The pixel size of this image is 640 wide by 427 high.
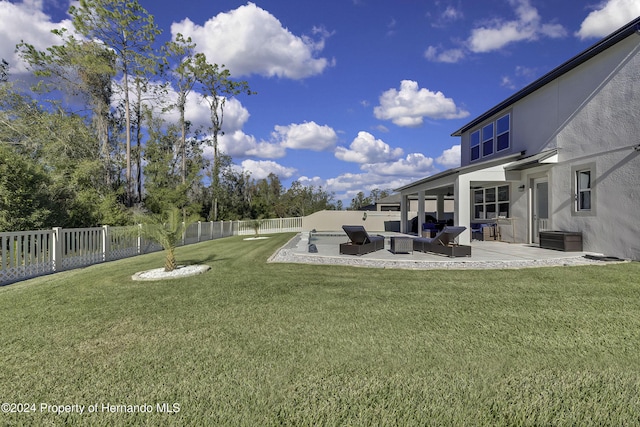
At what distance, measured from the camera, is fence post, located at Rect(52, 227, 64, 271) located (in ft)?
29.2

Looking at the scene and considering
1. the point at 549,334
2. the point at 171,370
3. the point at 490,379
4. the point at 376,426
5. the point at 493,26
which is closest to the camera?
the point at 376,426

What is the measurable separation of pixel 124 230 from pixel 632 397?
14.1m

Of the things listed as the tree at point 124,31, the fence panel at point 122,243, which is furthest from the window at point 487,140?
the tree at point 124,31

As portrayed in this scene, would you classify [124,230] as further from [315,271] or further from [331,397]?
[331,397]

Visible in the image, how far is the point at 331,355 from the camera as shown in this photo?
3105 mm

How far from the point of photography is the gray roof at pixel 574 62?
25.8ft

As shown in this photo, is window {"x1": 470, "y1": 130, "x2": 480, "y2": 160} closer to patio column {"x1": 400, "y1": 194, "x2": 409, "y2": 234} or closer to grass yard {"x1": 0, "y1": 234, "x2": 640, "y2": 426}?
patio column {"x1": 400, "y1": 194, "x2": 409, "y2": 234}

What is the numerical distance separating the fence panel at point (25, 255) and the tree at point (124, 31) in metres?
13.1

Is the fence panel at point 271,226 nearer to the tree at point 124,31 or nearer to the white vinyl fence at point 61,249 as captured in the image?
the tree at point 124,31

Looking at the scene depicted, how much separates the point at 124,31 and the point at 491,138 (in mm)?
22850

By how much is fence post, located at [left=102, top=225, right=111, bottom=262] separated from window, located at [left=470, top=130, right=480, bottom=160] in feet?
54.3

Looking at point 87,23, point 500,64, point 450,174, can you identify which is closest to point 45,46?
point 87,23

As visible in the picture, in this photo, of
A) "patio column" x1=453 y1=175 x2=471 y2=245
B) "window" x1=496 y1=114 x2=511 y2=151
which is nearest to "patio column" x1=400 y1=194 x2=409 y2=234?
"window" x1=496 y1=114 x2=511 y2=151

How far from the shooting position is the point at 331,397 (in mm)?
2418
